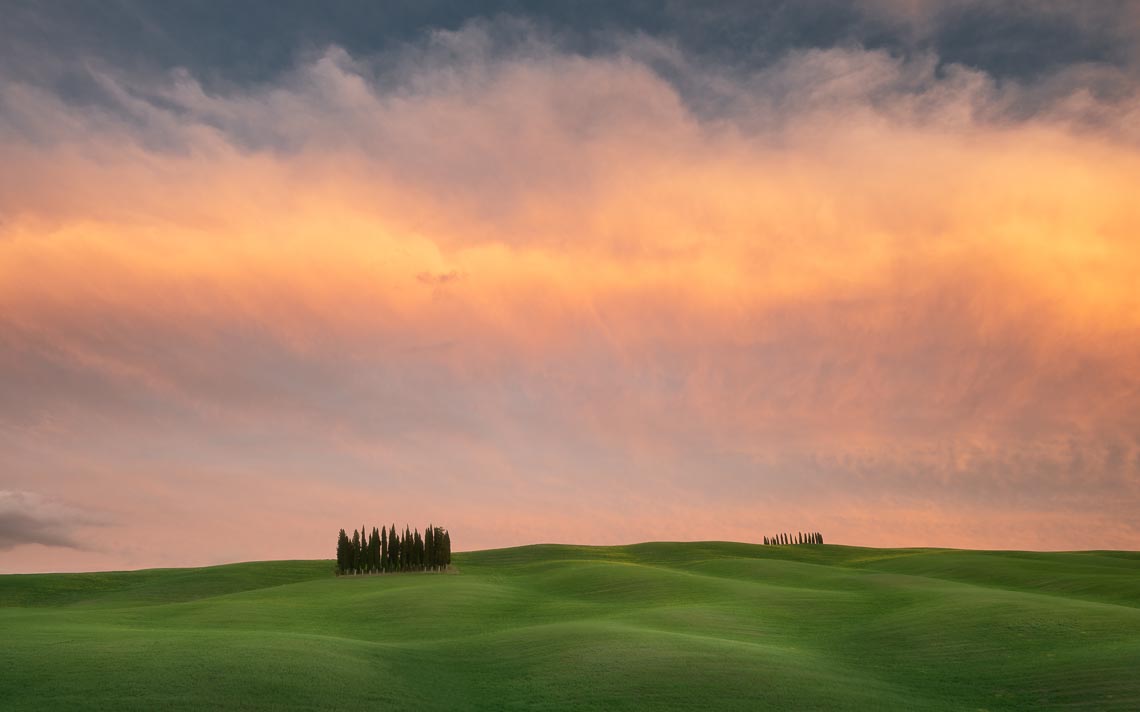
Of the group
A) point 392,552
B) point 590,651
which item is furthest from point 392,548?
point 590,651

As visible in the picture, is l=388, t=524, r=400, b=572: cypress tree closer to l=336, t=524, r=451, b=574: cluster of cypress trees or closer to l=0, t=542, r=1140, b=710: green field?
l=336, t=524, r=451, b=574: cluster of cypress trees

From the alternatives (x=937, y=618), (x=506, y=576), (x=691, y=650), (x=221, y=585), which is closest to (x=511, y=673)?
(x=691, y=650)

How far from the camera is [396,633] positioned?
44531 millimetres

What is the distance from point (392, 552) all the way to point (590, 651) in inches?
2631

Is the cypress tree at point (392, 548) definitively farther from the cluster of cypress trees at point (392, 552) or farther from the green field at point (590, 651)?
the green field at point (590, 651)

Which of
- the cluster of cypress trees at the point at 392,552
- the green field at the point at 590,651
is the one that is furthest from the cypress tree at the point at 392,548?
the green field at the point at 590,651

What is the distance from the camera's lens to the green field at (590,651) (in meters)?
27.9

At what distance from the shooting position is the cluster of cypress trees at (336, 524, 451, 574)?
9419 centimetres

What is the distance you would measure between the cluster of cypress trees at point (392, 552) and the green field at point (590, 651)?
2790cm

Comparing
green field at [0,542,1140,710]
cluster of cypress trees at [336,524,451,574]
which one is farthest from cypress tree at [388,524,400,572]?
green field at [0,542,1140,710]

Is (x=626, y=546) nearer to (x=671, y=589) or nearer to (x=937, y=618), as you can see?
(x=671, y=589)

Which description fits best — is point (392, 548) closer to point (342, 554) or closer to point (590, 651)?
point (342, 554)

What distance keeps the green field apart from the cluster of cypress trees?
27904 millimetres

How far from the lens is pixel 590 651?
112 ft
